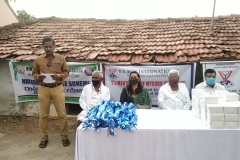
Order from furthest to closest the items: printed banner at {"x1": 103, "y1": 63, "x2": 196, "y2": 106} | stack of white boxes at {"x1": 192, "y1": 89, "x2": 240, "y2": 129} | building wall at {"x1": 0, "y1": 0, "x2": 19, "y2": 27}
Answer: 1. building wall at {"x1": 0, "y1": 0, "x2": 19, "y2": 27}
2. printed banner at {"x1": 103, "y1": 63, "x2": 196, "y2": 106}
3. stack of white boxes at {"x1": 192, "y1": 89, "x2": 240, "y2": 129}

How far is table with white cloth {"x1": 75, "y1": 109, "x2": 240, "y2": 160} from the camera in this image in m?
3.38

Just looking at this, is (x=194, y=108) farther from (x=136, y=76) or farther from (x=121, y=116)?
(x=136, y=76)

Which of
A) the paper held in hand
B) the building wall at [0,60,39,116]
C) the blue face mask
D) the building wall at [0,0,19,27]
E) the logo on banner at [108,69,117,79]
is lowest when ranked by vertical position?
the building wall at [0,60,39,116]

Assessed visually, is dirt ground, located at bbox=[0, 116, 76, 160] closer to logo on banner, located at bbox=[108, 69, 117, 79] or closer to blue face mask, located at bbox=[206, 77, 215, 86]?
logo on banner, located at bbox=[108, 69, 117, 79]

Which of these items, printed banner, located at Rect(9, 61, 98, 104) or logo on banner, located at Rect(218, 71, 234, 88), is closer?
logo on banner, located at Rect(218, 71, 234, 88)

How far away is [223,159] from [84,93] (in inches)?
123

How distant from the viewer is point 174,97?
17.1 feet

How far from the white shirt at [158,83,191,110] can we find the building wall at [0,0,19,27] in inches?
329

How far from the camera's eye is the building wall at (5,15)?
10.8 m

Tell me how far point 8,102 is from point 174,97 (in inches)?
197

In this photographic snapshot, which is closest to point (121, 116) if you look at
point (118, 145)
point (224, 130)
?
point (118, 145)

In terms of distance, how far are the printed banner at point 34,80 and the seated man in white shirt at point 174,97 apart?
2162mm

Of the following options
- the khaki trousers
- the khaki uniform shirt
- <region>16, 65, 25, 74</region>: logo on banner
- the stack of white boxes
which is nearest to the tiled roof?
<region>16, 65, 25, 74</region>: logo on banner

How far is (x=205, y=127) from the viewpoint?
3.44 m
